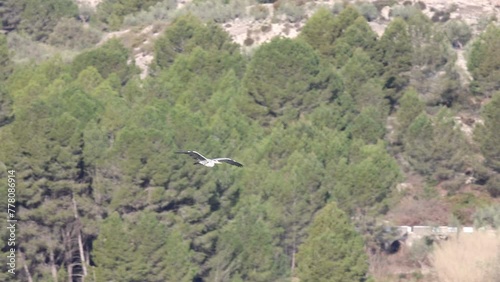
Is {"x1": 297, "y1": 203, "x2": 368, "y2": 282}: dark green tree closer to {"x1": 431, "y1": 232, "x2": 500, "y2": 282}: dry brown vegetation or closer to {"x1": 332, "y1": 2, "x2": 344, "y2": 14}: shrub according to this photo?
{"x1": 431, "y1": 232, "x2": 500, "y2": 282}: dry brown vegetation

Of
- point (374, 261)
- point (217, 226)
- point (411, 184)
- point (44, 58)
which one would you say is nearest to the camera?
point (217, 226)

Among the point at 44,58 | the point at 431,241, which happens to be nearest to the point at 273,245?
the point at 431,241

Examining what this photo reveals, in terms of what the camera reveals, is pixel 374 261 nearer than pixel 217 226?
No

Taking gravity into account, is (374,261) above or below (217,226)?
below

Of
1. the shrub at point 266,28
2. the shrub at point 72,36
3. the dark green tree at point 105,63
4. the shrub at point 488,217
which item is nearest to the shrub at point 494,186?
the shrub at point 488,217

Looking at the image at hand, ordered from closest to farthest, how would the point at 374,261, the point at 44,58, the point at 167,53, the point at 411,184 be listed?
the point at 374,261 < the point at 411,184 < the point at 167,53 < the point at 44,58

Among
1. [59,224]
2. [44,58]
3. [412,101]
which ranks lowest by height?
[44,58]

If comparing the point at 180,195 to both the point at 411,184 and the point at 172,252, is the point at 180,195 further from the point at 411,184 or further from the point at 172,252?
the point at 411,184

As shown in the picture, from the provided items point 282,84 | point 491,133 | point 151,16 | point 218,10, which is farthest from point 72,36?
point 491,133
